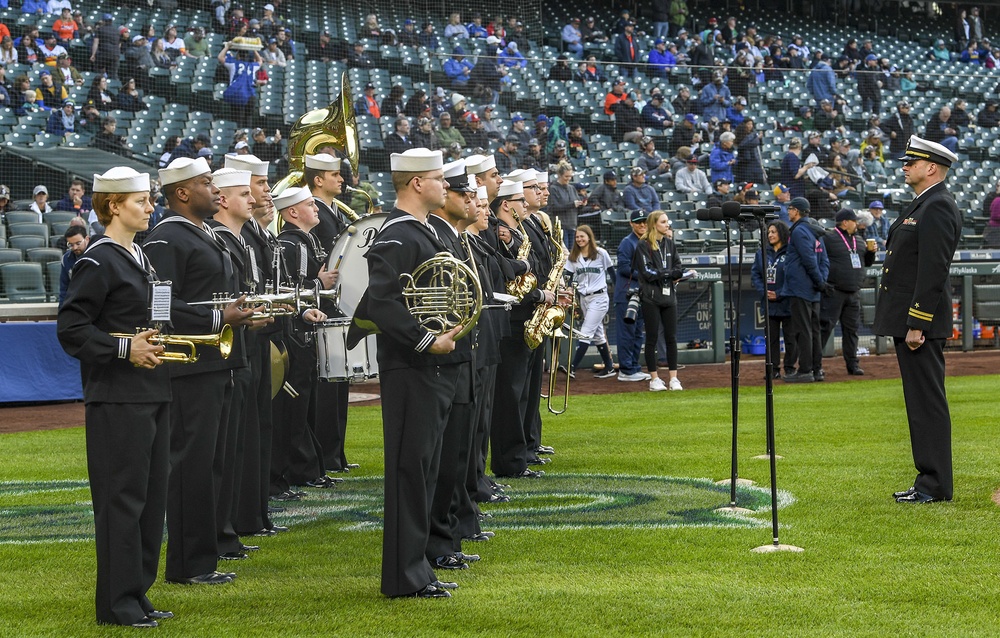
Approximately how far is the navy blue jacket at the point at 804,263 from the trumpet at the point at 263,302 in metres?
10.6

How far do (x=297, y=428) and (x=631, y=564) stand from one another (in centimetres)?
350

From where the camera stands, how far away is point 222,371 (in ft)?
20.3

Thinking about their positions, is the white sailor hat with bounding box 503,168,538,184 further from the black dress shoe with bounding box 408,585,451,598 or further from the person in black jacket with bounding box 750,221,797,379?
the person in black jacket with bounding box 750,221,797,379

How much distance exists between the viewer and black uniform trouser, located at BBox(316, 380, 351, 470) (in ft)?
31.6

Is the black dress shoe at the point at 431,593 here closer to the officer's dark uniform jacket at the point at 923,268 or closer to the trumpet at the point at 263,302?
the trumpet at the point at 263,302

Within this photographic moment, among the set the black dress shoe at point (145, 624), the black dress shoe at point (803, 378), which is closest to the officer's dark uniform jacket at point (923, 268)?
the black dress shoe at point (145, 624)

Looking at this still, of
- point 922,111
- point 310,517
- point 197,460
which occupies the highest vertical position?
point 922,111

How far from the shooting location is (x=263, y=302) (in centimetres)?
608

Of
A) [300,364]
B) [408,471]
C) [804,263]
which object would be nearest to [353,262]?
[300,364]

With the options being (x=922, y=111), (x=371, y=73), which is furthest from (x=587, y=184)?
(x=922, y=111)

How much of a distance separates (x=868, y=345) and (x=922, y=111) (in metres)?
7.42

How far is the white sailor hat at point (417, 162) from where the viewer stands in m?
5.83

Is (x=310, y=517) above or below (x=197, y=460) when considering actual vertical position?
below

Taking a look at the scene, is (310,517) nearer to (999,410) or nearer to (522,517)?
(522,517)
